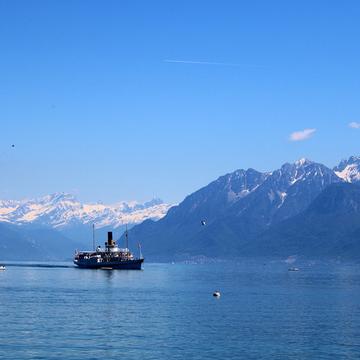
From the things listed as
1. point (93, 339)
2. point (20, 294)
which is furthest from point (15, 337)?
point (20, 294)

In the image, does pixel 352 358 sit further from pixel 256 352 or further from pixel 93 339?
pixel 93 339

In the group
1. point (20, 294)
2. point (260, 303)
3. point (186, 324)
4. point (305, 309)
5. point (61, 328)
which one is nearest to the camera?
point (61, 328)

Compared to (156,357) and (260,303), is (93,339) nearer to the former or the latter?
(156,357)

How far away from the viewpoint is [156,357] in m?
98.4

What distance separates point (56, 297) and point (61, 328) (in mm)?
65847

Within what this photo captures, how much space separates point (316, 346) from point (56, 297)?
90978 mm

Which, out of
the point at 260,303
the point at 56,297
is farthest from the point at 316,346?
the point at 56,297

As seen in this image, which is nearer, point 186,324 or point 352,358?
point 352,358

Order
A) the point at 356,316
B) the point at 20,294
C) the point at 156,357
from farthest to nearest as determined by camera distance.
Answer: the point at 20,294
the point at 356,316
the point at 156,357

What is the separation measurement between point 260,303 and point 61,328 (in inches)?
2575

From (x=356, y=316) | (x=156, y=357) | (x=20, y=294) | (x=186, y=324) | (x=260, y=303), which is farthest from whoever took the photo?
(x=20, y=294)

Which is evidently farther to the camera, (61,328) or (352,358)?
(61,328)

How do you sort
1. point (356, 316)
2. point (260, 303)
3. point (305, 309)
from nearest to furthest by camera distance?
point (356, 316)
point (305, 309)
point (260, 303)

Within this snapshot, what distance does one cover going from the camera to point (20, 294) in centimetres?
19688
